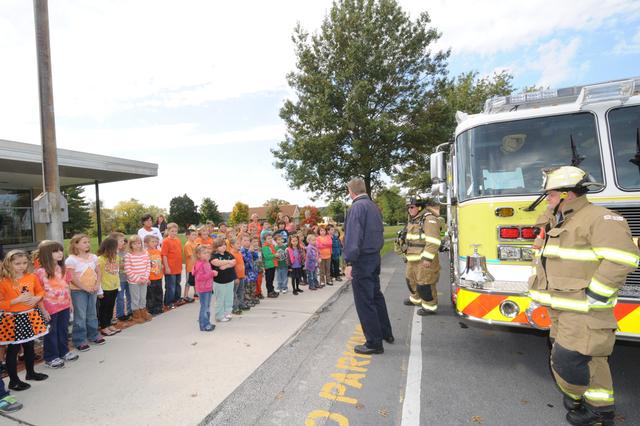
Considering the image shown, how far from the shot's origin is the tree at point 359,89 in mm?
17344

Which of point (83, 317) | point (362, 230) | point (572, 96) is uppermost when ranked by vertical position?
point (572, 96)

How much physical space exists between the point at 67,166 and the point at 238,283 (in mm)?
6644

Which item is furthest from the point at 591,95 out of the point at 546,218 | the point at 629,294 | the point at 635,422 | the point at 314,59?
the point at 314,59

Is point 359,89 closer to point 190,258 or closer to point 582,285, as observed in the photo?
point 190,258

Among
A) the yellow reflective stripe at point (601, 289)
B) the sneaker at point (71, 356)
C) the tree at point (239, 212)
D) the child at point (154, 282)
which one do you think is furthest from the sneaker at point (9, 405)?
the tree at point (239, 212)

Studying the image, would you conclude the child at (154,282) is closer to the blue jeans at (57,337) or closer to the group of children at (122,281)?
the group of children at (122,281)

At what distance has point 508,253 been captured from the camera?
140 inches

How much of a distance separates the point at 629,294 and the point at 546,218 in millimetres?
932

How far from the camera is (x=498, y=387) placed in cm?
344

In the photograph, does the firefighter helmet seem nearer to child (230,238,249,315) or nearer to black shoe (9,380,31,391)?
child (230,238,249,315)

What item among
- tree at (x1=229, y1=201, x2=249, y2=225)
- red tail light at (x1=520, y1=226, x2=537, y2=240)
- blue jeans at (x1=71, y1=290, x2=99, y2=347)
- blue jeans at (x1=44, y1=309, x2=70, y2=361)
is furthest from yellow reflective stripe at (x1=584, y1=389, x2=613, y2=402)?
tree at (x1=229, y1=201, x2=249, y2=225)

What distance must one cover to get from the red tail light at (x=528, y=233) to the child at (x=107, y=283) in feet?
17.9

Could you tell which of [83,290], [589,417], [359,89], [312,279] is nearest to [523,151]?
[589,417]

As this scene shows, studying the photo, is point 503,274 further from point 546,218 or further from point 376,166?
point 376,166
